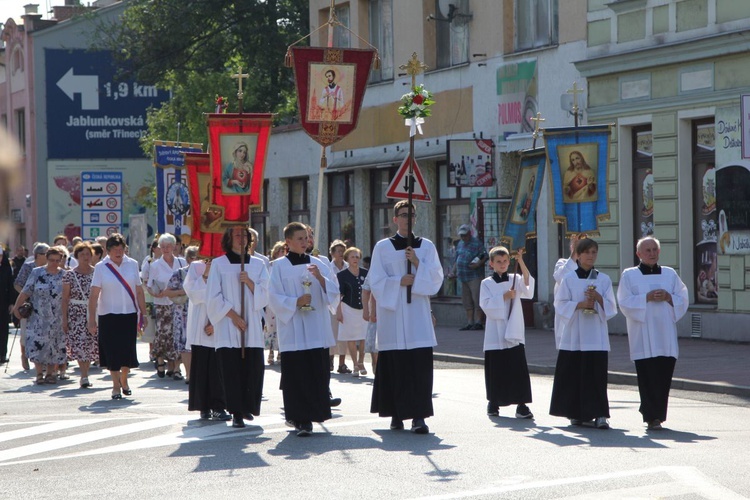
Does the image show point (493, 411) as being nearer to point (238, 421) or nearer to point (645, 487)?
point (238, 421)

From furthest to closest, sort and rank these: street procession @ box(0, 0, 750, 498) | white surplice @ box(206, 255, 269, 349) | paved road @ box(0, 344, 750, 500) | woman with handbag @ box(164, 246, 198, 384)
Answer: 1. woman with handbag @ box(164, 246, 198, 384)
2. white surplice @ box(206, 255, 269, 349)
3. street procession @ box(0, 0, 750, 498)
4. paved road @ box(0, 344, 750, 500)

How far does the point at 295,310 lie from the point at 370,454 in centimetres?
194

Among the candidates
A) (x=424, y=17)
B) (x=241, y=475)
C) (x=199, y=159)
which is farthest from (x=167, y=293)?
(x=424, y=17)

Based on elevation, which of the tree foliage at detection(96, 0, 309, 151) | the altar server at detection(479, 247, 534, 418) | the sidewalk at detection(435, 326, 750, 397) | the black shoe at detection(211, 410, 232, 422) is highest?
the tree foliage at detection(96, 0, 309, 151)

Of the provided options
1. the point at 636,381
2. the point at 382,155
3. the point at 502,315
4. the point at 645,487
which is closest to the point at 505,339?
the point at 502,315

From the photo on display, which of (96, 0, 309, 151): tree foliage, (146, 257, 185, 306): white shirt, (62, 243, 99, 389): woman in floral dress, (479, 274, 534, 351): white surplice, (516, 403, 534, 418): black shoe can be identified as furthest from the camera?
(96, 0, 309, 151): tree foliage

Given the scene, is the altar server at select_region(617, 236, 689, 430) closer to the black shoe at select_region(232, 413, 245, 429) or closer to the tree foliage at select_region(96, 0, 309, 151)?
the black shoe at select_region(232, 413, 245, 429)

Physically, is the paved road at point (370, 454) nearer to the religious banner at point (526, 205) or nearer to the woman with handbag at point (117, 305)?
the woman with handbag at point (117, 305)

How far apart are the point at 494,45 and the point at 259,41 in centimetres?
1531

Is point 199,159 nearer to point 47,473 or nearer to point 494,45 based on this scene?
point 47,473

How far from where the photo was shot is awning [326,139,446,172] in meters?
28.4

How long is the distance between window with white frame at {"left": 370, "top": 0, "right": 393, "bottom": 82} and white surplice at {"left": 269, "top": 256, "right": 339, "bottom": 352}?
20.0 metres

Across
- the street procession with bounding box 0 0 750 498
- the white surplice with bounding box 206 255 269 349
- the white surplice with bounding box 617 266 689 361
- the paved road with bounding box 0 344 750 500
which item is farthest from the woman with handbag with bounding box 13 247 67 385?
the white surplice with bounding box 617 266 689 361

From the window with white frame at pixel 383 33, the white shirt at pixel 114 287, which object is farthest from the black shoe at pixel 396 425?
the window with white frame at pixel 383 33
